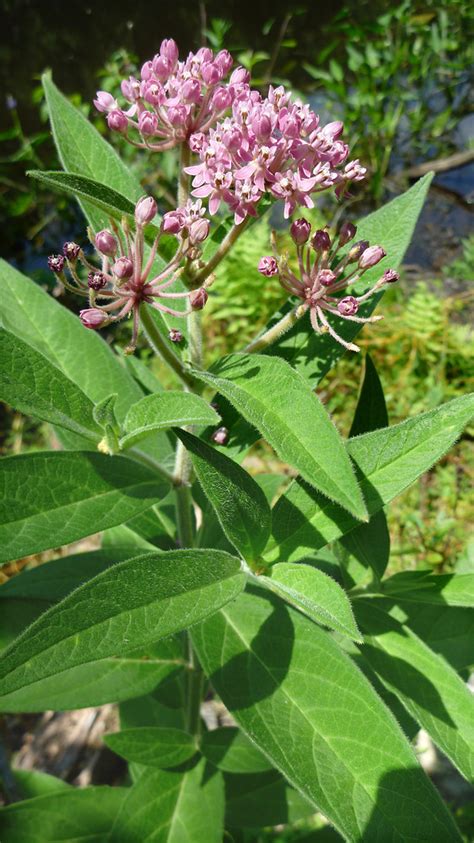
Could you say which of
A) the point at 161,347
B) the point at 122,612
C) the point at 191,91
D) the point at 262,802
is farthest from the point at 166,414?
the point at 262,802

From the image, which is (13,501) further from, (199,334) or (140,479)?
(199,334)

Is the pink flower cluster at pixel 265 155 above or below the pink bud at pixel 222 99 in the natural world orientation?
below

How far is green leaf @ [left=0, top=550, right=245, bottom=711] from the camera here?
72 cm

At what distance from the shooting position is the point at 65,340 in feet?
4.01

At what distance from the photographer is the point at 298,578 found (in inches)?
35.7

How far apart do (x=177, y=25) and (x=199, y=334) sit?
558cm

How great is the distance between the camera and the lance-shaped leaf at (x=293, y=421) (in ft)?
2.51

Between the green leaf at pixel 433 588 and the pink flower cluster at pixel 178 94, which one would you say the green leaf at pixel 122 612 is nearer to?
the green leaf at pixel 433 588

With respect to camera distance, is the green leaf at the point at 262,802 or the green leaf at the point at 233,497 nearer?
the green leaf at the point at 233,497

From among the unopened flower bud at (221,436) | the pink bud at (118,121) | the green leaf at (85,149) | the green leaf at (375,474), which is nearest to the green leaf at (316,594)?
the green leaf at (375,474)

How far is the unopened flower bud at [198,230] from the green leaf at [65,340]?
376 millimetres

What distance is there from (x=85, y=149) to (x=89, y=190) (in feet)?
0.86

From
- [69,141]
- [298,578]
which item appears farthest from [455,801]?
[69,141]

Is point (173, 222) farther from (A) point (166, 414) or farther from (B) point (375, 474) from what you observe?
(B) point (375, 474)
